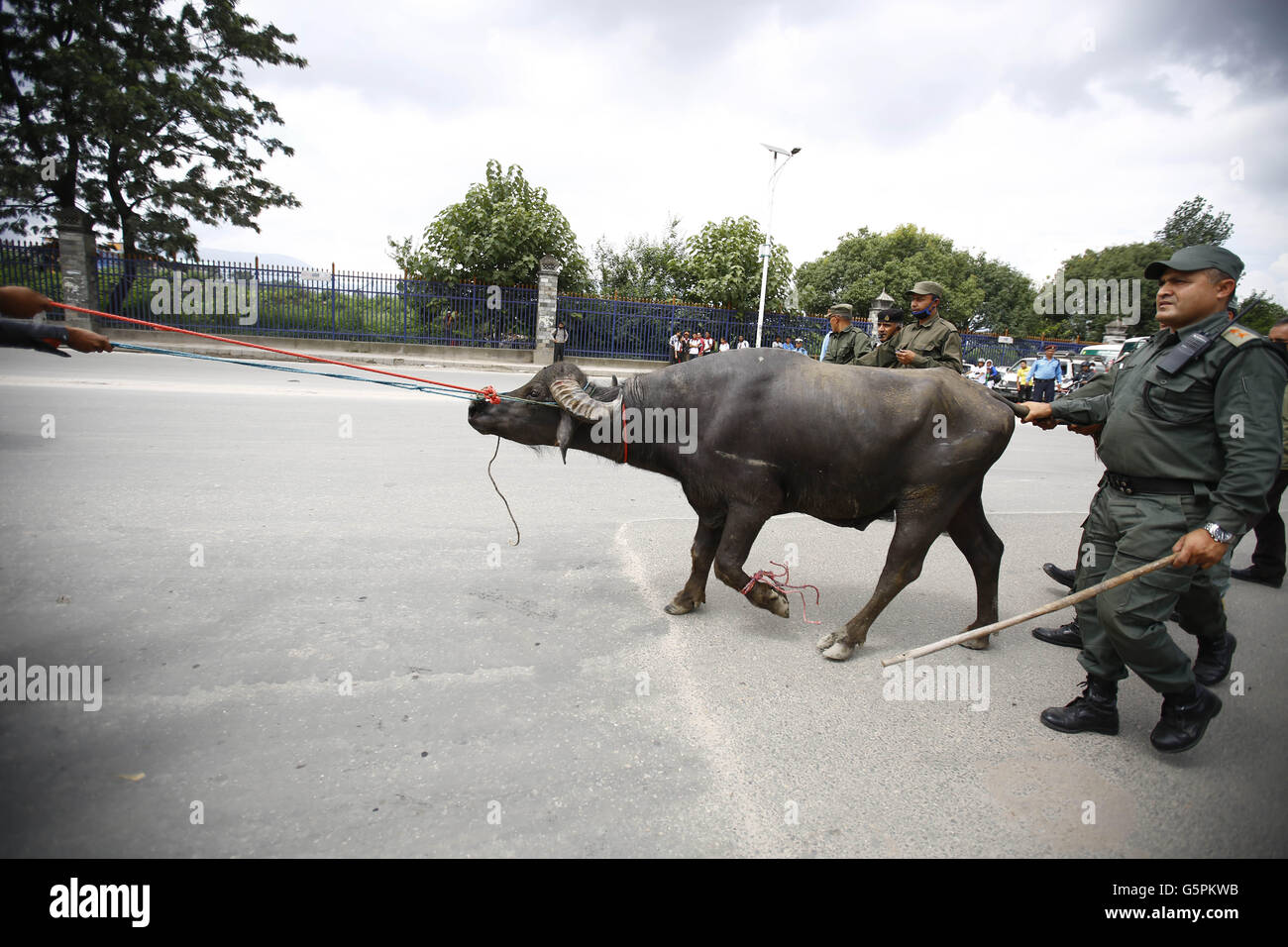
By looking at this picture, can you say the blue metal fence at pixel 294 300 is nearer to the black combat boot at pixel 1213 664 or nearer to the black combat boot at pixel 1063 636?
the black combat boot at pixel 1063 636

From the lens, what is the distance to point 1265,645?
4176 mm

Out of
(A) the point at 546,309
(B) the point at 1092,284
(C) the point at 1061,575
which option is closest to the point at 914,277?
(B) the point at 1092,284

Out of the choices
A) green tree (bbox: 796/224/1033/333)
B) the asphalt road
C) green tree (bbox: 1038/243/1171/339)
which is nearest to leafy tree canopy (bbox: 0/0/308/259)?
the asphalt road

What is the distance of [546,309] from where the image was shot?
22.0 metres

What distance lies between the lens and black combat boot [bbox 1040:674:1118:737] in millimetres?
3008

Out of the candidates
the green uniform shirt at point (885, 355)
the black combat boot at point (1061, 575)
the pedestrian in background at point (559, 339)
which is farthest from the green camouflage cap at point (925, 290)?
the pedestrian in background at point (559, 339)

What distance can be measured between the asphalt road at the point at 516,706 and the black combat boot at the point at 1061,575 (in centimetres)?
17

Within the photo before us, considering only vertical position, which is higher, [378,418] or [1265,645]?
[378,418]

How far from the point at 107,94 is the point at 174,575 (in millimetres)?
23429

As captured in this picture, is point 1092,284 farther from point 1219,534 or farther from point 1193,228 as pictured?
point 1219,534

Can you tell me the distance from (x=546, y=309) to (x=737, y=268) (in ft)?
26.0

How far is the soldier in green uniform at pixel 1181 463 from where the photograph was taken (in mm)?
2535

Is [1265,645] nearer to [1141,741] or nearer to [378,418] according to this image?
[1141,741]

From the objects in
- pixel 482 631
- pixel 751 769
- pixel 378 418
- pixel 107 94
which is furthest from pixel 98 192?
pixel 751 769
